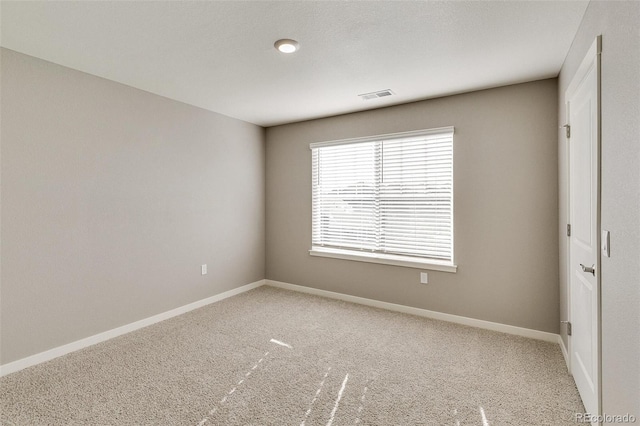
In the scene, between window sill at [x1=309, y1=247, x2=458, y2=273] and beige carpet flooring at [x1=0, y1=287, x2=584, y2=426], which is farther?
window sill at [x1=309, y1=247, x2=458, y2=273]

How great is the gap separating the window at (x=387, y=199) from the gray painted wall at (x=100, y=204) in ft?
4.46

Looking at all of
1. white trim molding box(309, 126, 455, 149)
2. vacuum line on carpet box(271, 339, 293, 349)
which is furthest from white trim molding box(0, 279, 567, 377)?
white trim molding box(309, 126, 455, 149)

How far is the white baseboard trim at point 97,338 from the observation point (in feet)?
8.17

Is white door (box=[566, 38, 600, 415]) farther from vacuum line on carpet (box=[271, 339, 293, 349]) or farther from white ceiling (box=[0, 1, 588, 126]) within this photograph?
vacuum line on carpet (box=[271, 339, 293, 349])

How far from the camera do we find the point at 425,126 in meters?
3.61

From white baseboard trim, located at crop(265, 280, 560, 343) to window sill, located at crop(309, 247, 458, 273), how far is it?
19.7 inches

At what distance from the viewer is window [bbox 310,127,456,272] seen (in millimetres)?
3580

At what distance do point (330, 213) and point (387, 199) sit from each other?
0.88 meters

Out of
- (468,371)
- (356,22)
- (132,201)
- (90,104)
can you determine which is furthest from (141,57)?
(468,371)

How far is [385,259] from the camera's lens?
3906 millimetres

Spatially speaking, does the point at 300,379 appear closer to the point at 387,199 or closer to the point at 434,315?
the point at 434,315

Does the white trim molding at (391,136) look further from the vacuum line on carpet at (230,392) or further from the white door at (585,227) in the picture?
the vacuum line on carpet at (230,392)

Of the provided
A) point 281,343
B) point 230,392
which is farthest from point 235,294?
point 230,392

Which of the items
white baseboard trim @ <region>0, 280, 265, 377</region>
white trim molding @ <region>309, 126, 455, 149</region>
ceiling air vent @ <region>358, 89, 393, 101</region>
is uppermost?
ceiling air vent @ <region>358, 89, 393, 101</region>
